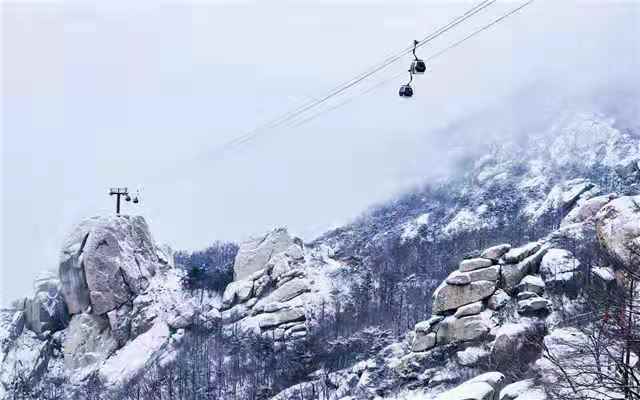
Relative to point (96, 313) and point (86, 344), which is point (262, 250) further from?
point (86, 344)

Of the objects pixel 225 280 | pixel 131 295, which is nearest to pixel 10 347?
pixel 131 295

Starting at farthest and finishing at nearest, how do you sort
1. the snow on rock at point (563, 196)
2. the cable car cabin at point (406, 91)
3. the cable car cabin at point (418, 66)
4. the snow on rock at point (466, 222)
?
the snow on rock at point (466, 222) → the snow on rock at point (563, 196) → the cable car cabin at point (406, 91) → the cable car cabin at point (418, 66)

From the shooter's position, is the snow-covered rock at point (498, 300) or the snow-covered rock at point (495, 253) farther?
the snow-covered rock at point (495, 253)

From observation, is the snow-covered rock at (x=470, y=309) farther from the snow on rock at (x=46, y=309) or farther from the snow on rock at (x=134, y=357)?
the snow on rock at (x=46, y=309)

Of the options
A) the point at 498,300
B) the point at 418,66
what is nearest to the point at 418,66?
the point at 418,66

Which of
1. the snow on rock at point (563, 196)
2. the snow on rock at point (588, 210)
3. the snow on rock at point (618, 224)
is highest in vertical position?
the snow on rock at point (563, 196)

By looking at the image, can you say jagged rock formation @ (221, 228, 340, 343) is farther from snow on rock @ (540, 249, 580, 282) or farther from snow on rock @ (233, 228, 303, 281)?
snow on rock @ (540, 249, 580, 282)

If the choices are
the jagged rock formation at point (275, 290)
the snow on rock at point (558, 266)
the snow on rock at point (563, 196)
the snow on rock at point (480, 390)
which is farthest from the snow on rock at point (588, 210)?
the snow on rock at point (563, 196)

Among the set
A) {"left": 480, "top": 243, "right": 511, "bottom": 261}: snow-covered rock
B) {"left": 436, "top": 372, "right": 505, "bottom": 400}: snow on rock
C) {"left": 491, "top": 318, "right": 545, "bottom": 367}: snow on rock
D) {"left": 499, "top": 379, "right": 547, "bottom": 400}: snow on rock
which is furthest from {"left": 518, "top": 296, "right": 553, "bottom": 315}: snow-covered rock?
{"left": 499, "top": 379, "right": 547, "bottom": 400}: snow on rock

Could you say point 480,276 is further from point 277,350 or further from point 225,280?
point 225,280

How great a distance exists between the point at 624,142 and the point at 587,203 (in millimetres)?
94831

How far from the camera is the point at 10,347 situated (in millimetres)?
76562

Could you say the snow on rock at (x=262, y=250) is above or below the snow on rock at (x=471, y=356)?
above

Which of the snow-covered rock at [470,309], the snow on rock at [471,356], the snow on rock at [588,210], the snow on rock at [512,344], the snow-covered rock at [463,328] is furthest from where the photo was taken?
the snow on rock at [588,210]
